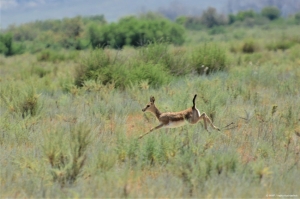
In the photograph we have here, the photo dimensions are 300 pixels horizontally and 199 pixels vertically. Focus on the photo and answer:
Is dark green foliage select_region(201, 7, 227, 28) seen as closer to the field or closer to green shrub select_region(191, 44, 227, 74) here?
green shrub select_region(191, 44, 227, 74)

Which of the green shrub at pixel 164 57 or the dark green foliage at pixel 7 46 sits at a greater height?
the green shrub at pixel 164 57

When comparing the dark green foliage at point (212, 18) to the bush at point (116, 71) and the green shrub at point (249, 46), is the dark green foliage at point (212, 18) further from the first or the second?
the bush at point (116, 71)

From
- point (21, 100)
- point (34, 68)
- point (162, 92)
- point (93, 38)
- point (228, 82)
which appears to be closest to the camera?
point (21, 100)

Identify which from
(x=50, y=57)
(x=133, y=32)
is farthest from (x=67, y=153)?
(x=133, y=32)

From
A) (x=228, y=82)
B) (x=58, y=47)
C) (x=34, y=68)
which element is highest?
(x=228, y=82)

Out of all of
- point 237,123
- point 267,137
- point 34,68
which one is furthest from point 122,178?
point 34,68

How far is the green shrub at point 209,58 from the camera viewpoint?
18547 millimetres

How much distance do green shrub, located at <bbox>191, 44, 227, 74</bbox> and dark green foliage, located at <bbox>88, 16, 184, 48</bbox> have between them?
30.8 meters

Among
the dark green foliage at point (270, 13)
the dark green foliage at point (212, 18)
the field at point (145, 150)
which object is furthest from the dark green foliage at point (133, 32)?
the dark green foliage at point (270, 13)

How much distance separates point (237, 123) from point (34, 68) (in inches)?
688

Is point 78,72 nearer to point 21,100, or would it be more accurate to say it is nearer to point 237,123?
point 21,100

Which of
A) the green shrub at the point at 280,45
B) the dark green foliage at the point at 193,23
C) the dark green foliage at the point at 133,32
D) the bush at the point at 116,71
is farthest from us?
the dark green foliage at the point at 193,23

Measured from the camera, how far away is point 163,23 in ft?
189

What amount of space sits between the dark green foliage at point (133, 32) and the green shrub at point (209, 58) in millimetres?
30757
